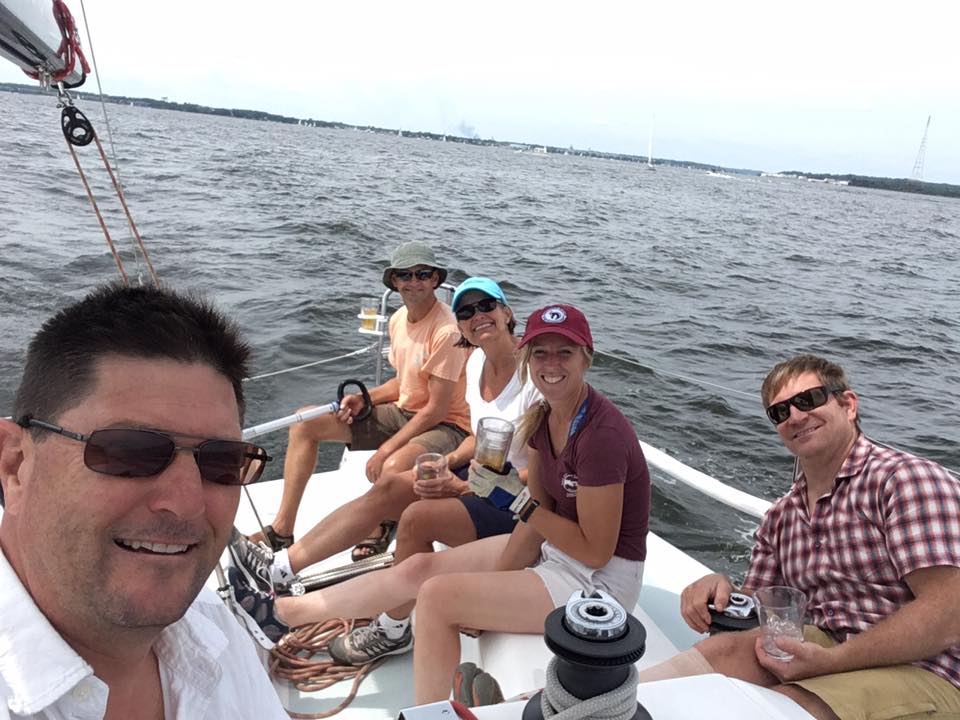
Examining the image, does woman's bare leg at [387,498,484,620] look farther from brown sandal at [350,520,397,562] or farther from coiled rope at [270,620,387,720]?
brown sandal at [350,520,397,562]

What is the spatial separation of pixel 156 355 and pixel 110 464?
151 mm

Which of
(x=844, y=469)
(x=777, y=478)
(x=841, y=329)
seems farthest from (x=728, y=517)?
(x=841, y=329)

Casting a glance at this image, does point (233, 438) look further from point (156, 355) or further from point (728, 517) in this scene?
point (728, 517)

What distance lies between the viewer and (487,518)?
2.51 metres

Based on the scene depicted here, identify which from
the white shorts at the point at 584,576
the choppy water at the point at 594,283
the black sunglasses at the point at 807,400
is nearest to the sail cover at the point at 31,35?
the white shorts at the point at 584,576

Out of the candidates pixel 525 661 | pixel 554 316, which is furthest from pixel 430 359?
pixel 525 661

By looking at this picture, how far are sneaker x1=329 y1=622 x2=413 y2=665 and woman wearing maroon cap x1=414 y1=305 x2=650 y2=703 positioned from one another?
1.13ft

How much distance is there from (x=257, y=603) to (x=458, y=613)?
0.66m

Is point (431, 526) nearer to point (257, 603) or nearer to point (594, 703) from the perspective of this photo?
point (257, 603)

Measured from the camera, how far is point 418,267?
10.6 feet

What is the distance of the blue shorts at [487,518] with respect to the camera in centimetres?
250

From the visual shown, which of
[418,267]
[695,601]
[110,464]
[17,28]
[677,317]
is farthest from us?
[677,317]

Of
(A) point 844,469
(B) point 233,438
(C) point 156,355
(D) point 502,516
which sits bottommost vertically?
(D) point 502,516

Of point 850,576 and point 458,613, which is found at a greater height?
point 850,576
